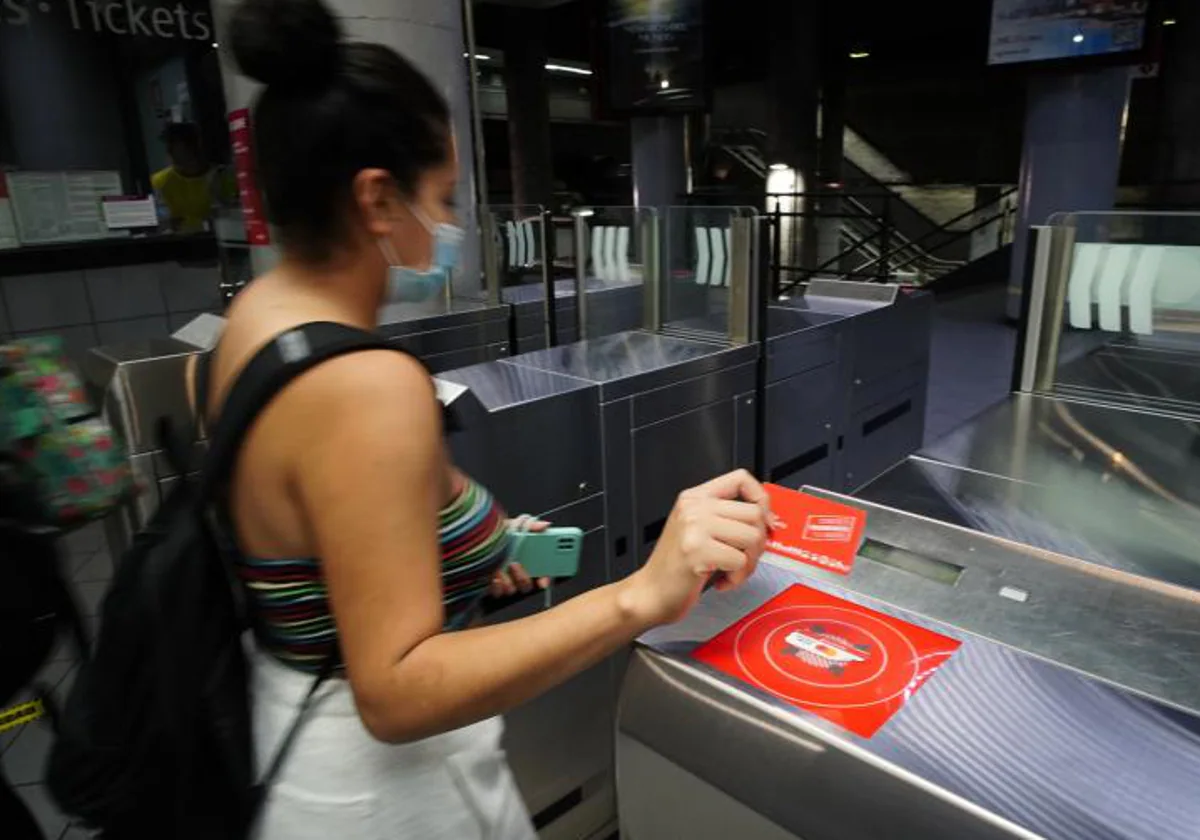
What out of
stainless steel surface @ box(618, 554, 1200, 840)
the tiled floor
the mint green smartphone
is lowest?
the tiled floor

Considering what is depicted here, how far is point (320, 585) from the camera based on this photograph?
0.67 meters

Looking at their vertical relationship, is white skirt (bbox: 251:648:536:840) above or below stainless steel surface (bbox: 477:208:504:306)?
below

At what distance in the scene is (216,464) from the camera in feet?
2.10

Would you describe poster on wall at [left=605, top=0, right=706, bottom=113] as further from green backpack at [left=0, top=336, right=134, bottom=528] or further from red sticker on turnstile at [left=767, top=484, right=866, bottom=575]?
red sticker on turnstile at [left=767, top=484, right=866, bottom=575]

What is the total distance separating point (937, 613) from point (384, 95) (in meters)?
0.79

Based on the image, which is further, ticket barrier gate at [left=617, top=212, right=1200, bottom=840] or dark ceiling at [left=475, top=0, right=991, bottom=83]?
dark ceiling at [left=475, top=0, right=991, bottom=83]

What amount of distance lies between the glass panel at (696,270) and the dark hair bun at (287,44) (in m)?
2.10

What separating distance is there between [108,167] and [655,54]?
13.9 ft

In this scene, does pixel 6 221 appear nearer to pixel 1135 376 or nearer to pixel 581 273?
pixel 581 273

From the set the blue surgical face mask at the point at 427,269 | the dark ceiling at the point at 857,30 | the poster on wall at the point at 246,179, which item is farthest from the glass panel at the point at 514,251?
the dark ceiling at the point at 857,30

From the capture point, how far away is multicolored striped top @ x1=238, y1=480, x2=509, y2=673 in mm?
668

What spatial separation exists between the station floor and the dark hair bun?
74cm

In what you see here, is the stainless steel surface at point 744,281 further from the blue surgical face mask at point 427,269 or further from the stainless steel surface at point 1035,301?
the blue surgical face mask at point 427,269

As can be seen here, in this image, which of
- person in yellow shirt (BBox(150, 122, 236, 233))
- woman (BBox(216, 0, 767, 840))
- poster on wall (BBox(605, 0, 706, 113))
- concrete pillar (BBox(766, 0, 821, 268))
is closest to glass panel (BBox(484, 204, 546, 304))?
person in yellow shirt (BBox(150, 122, 236, 233))
